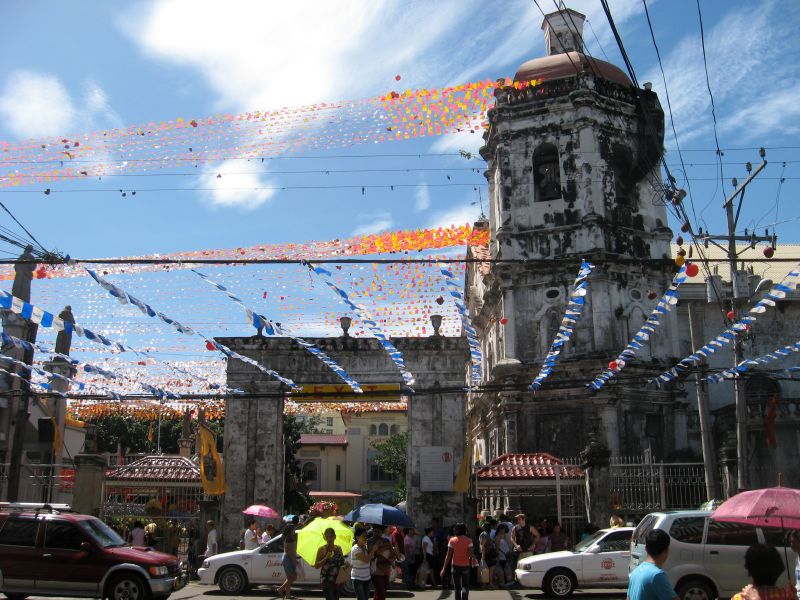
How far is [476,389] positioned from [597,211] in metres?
14.2

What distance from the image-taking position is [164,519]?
70.8 feet

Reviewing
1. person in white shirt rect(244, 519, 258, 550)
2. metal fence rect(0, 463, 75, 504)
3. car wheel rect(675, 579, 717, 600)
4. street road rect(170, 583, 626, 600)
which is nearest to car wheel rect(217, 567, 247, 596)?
street road rect(170, 583, 626, 600)

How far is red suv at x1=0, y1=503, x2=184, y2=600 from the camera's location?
13.1 m

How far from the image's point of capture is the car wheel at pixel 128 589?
1309 cm

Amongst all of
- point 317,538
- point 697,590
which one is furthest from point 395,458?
point 697,590

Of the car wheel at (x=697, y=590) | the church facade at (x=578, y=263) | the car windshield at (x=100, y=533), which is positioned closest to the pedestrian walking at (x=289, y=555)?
the car windshield at (x=100, y=533)

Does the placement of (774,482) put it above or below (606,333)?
below

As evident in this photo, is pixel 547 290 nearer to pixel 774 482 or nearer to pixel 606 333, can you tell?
pixel 606 333

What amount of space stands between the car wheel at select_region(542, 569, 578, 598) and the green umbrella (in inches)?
188

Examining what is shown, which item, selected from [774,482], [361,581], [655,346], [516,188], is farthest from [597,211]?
[361,581]

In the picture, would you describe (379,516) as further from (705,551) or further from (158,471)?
Answer: (158,471)

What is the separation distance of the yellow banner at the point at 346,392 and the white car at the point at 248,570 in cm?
613

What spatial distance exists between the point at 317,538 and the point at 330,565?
1039mm

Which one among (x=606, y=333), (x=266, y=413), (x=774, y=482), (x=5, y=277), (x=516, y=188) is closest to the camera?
(x=5, y=277)
